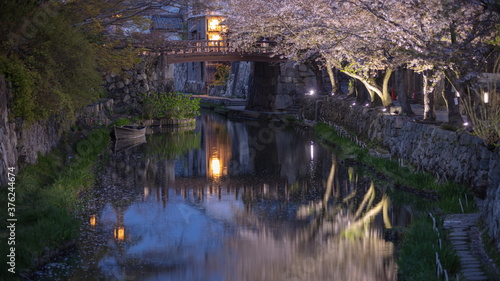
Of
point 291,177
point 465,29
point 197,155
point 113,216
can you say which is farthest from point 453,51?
point 197,155

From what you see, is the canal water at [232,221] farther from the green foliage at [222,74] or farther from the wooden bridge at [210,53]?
the green foliage at [222,74]

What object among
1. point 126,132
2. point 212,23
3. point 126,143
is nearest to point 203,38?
point 212,23

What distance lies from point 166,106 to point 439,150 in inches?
1027

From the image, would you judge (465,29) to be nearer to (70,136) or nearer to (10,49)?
(10,49)

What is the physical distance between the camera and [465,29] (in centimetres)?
1694

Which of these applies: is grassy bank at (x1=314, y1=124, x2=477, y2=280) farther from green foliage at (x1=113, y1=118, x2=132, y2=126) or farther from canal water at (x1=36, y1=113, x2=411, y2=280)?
green foliage at (x1=113, y1=118, x2=132, y2=126)

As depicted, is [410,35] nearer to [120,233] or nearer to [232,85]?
[120,233]

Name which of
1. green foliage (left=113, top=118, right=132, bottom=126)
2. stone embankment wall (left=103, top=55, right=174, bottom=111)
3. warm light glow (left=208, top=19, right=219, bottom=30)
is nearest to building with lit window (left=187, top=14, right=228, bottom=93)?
warm light glow (left=208, top=19, right=219, bottom=30)

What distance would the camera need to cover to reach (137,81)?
41.8 metres

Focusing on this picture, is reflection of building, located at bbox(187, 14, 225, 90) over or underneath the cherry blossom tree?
over

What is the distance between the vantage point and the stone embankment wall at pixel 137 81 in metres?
41.1

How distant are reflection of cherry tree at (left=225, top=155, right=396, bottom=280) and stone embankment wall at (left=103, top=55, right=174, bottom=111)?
91.0 feet

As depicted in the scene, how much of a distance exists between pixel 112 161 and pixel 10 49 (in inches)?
330

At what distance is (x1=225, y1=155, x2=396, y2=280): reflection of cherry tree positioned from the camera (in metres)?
11.0
